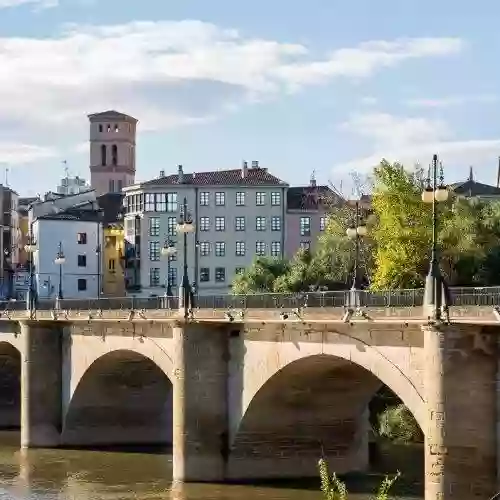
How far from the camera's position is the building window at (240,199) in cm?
10694

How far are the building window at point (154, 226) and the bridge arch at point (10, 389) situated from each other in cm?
3409

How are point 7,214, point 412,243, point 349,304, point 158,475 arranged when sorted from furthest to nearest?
point 7,214 → point 412,243 → point 158,475 → point 349,304

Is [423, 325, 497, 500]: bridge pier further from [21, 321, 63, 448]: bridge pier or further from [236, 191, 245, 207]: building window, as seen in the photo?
[236, 191, 245, 207]: building window

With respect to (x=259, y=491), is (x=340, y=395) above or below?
above

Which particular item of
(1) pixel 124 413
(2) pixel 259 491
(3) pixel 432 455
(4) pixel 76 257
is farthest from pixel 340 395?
(4) pixel 76 257

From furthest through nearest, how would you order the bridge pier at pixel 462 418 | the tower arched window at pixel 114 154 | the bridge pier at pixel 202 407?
the tower arched window at pixel 114 154, the bridge pier at pixel 202 407, the bridge pier at pixel 462 418

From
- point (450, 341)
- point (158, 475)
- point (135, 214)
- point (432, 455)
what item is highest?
point (135, 214)

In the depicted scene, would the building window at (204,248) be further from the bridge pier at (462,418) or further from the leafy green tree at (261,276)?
the bridge pier at (462,418)

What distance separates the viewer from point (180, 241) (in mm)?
107812

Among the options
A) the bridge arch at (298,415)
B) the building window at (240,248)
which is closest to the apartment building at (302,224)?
the building window at (240,248)

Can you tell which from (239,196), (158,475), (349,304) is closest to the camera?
(349,304)

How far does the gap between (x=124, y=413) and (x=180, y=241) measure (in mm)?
48690

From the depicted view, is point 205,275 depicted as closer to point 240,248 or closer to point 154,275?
point 240,248

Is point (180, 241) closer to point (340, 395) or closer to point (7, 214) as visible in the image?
point (7, 214)
